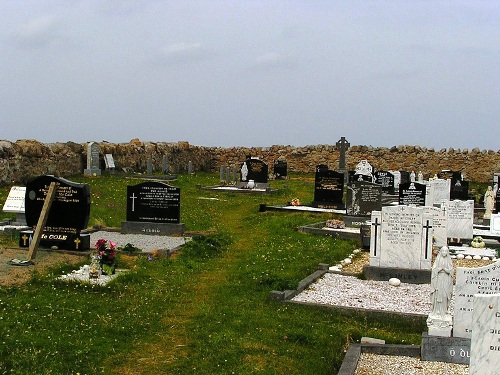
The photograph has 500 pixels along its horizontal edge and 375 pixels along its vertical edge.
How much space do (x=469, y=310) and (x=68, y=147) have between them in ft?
72.0

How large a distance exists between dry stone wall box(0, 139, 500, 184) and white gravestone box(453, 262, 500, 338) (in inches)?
750

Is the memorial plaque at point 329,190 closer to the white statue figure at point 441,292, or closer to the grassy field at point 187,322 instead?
the grassy field at point 187,322

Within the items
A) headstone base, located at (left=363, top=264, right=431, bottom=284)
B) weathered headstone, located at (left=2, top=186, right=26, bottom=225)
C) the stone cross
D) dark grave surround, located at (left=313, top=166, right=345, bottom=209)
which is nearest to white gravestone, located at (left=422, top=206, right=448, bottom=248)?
headstone base, located at (left=363, top=264, right=431, bottom=284)

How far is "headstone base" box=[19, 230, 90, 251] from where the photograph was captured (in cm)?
1214

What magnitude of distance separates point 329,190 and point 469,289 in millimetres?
14377

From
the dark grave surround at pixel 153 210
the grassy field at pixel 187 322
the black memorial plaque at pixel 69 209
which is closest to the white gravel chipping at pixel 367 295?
the grassy field at pixel 187 322

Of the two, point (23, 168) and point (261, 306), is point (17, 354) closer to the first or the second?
point (261, 306)

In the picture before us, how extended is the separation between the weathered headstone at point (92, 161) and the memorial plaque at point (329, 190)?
10.1 metres

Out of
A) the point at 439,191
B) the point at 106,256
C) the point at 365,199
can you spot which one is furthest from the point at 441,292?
the point at 439,191

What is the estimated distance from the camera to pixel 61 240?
12203 millimetres

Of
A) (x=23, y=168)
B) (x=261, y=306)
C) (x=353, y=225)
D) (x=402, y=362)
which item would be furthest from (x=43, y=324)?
(x=23, y=168)

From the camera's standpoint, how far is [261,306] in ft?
29.8

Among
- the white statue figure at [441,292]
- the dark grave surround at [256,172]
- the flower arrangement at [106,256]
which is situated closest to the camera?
the white statue figure at [441,292]

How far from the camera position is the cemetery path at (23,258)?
32.6 feet
